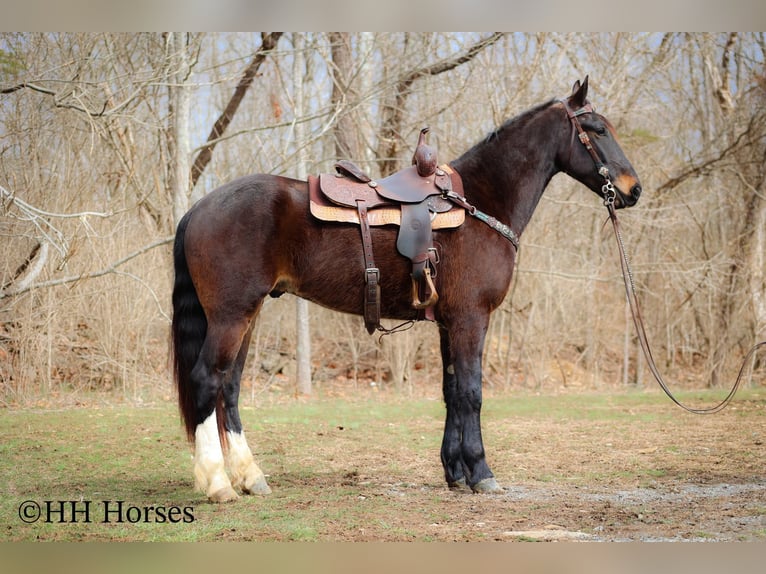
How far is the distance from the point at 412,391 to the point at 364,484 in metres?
5.99

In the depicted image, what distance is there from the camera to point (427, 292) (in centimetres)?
457

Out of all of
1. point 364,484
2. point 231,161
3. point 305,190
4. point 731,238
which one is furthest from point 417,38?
point 364,484

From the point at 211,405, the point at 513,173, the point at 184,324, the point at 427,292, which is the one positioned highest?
the point at 513,173

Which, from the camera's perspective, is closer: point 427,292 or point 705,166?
point 427,292

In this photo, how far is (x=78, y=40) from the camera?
7.36 metres

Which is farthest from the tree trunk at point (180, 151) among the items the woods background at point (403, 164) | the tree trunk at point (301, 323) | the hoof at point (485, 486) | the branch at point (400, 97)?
the hoof at point (485, 486)

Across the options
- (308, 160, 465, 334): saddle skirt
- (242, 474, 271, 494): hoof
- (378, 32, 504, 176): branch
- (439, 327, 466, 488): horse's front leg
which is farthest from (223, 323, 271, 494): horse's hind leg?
(378, 32, 504, 176): branch

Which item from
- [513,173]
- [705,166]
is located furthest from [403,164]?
[513,173]

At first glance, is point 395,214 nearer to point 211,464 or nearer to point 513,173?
point 513,173

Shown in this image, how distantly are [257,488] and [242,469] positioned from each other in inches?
5.7

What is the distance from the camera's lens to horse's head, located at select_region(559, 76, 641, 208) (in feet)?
15.9

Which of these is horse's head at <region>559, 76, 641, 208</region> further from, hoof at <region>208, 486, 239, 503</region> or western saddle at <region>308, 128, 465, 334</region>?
hoof at <region>208, 486, 239, 503</region>

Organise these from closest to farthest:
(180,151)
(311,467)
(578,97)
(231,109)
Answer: (578,97) < (311,467) < (180,151) < (231,109)

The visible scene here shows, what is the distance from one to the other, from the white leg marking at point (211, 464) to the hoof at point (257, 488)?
0.79ft
